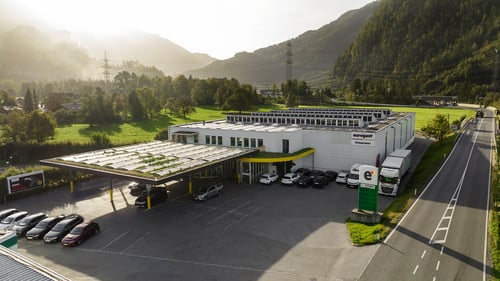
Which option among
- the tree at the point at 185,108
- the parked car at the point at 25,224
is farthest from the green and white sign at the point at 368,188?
the tree at the point at 185,108

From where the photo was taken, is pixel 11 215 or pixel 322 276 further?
pixel 11 215

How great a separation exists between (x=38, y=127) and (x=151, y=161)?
40.7 m

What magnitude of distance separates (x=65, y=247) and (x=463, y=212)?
28.3 metres

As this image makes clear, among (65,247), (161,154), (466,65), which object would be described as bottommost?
(65,247)

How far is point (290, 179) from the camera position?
3647 centimetres

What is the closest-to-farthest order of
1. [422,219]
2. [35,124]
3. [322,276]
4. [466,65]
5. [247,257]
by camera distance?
[322,276] → [247,257] → [422,219] → [35,124] → [466,65]

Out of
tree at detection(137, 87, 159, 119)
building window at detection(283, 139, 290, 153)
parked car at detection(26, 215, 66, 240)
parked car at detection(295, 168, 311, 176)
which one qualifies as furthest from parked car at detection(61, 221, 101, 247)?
tree at detection(137, 87, 159, 119)

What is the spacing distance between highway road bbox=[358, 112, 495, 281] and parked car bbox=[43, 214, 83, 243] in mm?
19687

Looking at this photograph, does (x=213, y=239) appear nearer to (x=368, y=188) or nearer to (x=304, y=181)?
(x=368, y=188)

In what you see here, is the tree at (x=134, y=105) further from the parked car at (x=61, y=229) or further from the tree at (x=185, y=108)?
the parked car at (x=61, y=229)

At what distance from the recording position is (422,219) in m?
24.8

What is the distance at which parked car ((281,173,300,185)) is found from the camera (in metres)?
36.3

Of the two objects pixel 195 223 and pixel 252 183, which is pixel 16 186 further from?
pixel 252 183

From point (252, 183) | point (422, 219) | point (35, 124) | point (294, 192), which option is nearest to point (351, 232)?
point (422, 219)
